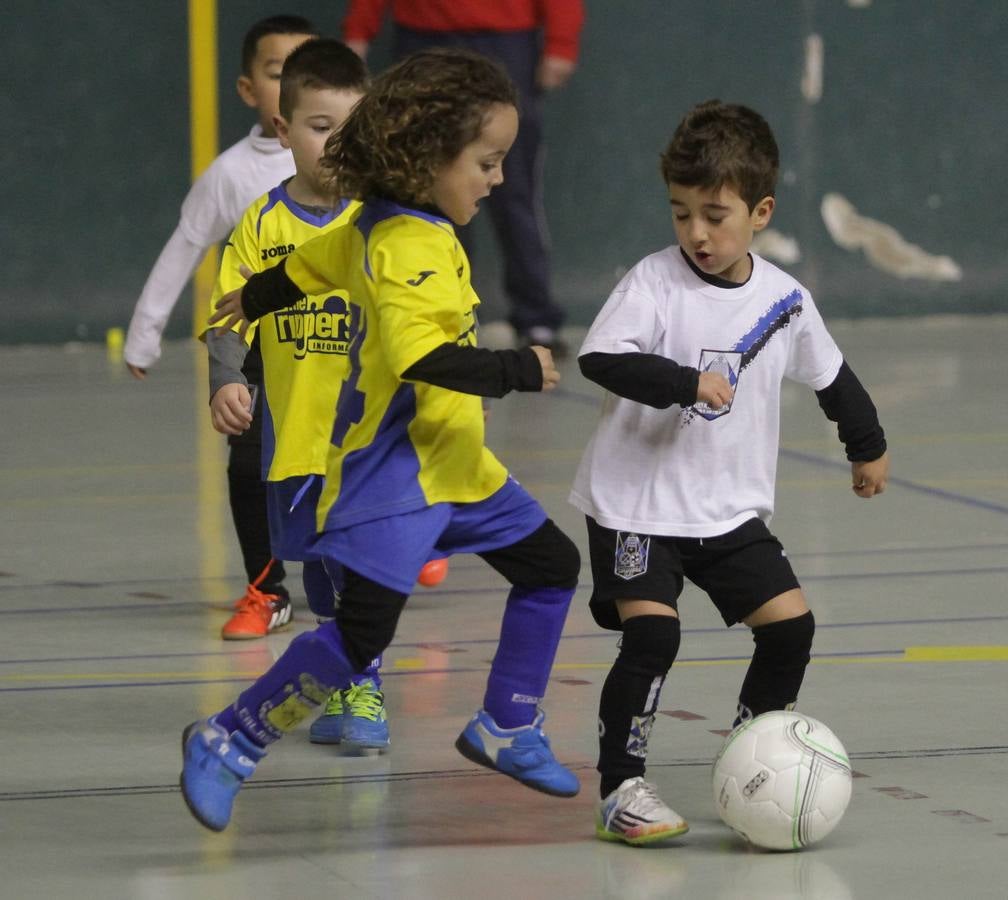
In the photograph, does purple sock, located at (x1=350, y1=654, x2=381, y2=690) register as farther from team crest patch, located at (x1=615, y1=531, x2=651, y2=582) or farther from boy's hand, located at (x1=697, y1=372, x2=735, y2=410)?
boy's hand, located at (x1=697, y1=372, x2=735, y2=410)

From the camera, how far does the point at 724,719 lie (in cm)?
396

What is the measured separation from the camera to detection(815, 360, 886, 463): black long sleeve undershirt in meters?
3.60

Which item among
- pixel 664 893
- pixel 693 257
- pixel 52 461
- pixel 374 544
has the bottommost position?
pixel 52 461

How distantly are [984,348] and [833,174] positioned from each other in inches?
58.8

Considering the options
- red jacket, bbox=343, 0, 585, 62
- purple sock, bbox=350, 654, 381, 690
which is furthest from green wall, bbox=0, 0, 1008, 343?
purple sock, bbox=350, 654, 381, 690

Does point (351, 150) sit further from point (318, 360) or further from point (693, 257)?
point (318, 360)

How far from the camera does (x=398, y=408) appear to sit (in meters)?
3.28

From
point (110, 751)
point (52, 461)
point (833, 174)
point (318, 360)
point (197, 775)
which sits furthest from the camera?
point (833, 174)

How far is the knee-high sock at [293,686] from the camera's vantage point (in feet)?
10.6

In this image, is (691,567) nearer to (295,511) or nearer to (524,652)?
(524,652)

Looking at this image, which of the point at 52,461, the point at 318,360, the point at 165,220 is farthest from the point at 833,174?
the point at 318,360

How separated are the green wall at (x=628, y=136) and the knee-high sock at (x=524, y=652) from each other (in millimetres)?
7213

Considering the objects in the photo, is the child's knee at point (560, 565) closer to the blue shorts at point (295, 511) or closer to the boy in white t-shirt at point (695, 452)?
the boy in white t-shirt at point (695, 452)

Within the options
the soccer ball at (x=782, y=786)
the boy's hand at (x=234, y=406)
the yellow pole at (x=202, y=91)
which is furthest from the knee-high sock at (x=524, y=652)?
the yellow pole at (x=202, y=91)
